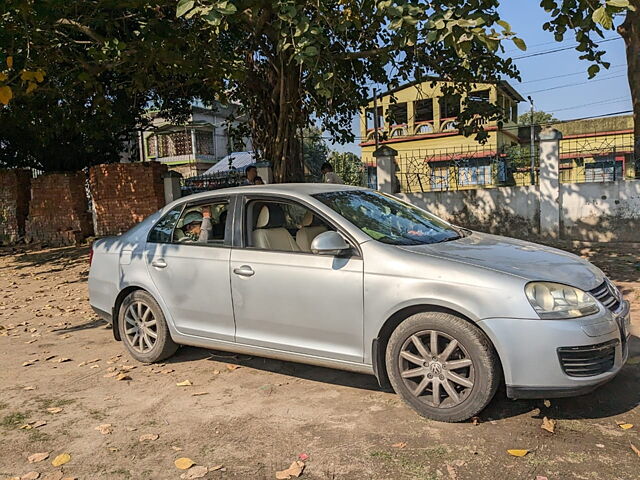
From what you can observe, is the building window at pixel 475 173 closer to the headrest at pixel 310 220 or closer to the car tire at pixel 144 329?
the headrest at pixel 310 220

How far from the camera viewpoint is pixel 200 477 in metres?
2.99

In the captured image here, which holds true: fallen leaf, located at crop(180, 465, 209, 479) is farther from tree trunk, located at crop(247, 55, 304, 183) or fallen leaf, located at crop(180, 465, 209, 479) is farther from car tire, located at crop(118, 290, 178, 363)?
tree trunk, located at crop(247, 55, 304, 183)

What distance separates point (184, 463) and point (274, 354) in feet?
3.85

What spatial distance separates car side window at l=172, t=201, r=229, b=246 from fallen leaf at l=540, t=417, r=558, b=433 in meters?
2.66

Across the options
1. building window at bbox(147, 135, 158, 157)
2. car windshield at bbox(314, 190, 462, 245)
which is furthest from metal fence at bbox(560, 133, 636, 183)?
building window at bbox(147, 135, 158, 157)

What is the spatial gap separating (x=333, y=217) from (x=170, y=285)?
161 centimetres

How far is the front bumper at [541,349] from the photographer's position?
3.18 meters

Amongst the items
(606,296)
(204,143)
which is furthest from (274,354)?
(204,143)

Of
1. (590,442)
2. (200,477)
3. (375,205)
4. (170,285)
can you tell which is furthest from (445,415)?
(170,285)

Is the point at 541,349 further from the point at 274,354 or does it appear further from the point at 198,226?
the point at 198,226

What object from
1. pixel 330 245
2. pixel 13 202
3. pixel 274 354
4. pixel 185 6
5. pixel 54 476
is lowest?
pixel 54 476

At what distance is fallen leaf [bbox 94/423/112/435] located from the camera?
3637mm

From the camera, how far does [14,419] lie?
154 inches

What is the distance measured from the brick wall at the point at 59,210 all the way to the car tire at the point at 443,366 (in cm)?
1316
